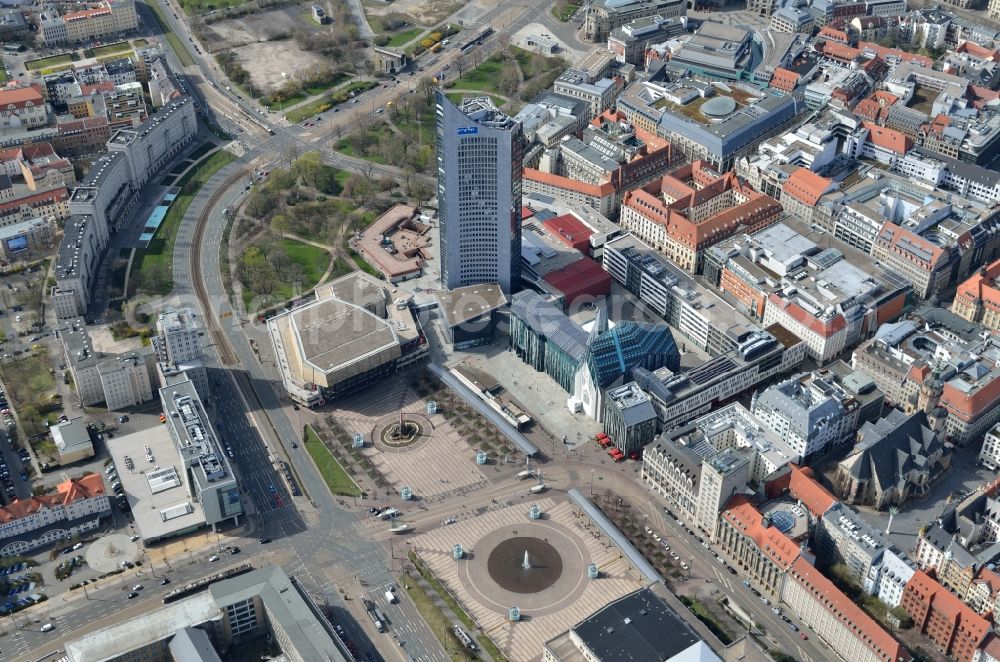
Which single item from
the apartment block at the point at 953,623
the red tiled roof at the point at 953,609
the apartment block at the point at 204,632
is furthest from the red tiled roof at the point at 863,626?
the apartment block at the point at 204,632

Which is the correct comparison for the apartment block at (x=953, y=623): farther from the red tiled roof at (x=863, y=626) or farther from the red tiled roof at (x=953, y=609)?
the red tiled roof at (x=863, y=626)

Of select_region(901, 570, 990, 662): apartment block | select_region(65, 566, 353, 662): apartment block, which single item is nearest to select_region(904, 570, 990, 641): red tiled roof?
select_region(901, 570, 990, 662): apartment block

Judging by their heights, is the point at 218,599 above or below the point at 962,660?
above

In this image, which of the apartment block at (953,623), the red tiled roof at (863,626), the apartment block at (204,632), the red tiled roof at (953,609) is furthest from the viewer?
the apartment block at (953,623)

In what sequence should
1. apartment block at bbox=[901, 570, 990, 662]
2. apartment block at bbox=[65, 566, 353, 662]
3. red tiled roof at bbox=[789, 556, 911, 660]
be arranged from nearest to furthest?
1. red tiled roof at bbox=[789, 556, 911, 660]
2. apartment block at bbox=[65, 566, 353, 662]
3. apartment block at bbox=[901, 570, 990, 662]

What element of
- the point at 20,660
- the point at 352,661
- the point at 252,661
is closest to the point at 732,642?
the point at 352,661

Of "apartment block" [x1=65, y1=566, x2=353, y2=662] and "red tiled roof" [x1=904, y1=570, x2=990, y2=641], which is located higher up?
"apartment block" [x1=65, y1=566, x2=353, y2=662]

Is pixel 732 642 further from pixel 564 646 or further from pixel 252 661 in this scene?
pixel 252 661

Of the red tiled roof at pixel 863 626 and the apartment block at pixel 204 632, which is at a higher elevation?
the apartment block at pixel 204 632

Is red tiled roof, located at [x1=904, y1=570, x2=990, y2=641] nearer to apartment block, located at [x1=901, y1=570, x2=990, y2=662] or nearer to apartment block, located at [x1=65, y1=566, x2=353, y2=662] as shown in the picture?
apartment block, located at [x1=901, y1=570, x2=990, y2=662]

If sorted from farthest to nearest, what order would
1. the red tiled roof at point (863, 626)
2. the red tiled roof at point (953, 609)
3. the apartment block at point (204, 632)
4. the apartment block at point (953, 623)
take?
the apartment block at point (953, 623), the red tiled roof at point (953, 609), the apartment block at point (204, 632), the red tiled roof at point (863, 626)

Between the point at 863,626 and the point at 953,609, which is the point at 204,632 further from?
the point at 953,609
